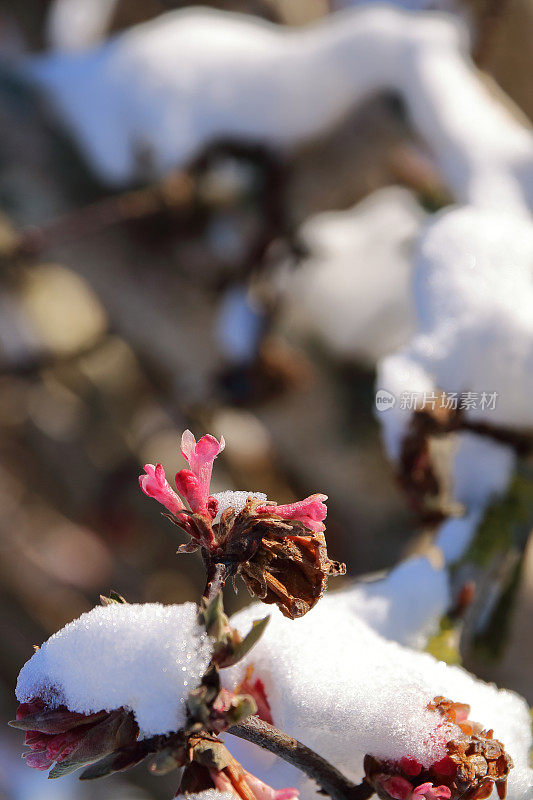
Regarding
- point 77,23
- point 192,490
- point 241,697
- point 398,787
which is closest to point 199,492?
point 192,490

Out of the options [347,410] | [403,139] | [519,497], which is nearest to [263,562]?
[519,497]

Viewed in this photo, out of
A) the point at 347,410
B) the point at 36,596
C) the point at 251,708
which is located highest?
the point at 251,708

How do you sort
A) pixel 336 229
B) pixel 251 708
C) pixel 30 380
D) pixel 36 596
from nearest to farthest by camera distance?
pixel 251 708, pixel 336 229, pixel 30 380, pixel 36 596

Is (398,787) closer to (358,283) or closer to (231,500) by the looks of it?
(231,500)

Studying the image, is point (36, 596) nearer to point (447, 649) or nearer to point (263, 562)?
point (447, 649)

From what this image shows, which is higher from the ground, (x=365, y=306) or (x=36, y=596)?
(x=365, y=306)

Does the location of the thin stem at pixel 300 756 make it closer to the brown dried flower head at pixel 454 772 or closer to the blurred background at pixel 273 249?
the brown dried flower head at pixel 454 772

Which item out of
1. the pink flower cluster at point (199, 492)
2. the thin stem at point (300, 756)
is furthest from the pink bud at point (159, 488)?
the thin stem at point (300, 756)
